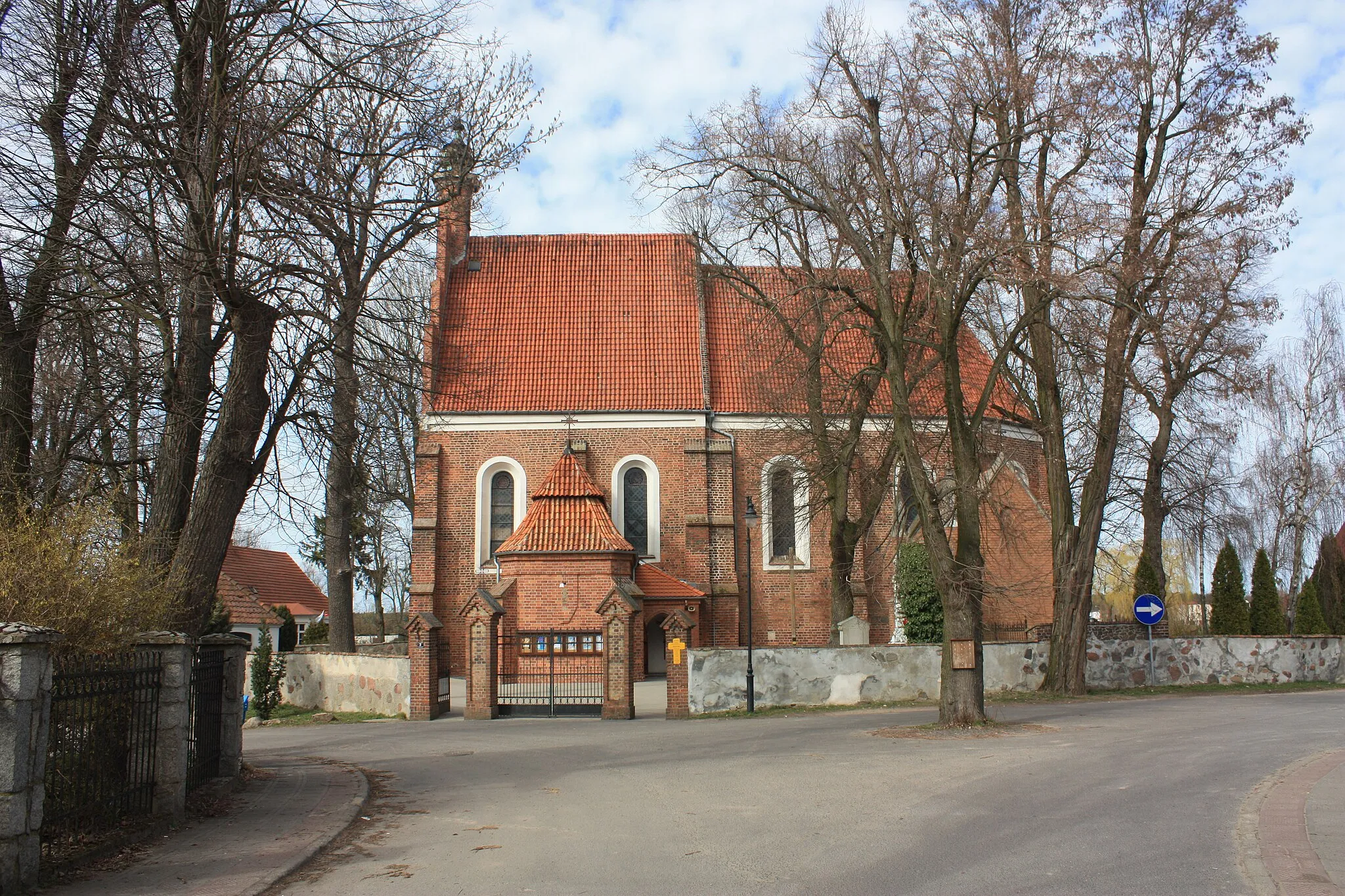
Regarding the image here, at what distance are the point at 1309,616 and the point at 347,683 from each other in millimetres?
27502

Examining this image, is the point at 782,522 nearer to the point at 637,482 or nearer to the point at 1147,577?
the point at 637,482

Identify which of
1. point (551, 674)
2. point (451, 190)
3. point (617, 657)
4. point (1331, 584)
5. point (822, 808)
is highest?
point (451, 190)

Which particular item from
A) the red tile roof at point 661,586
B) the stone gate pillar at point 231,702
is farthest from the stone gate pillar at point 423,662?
the stone gate pillar at point 231,702

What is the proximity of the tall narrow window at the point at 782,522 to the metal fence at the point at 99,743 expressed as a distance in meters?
21.3

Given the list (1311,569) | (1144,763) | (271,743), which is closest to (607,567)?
(271,743)

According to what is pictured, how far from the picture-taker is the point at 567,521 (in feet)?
86.1

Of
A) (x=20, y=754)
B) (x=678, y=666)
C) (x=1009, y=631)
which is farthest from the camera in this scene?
(x=1009, y=631)

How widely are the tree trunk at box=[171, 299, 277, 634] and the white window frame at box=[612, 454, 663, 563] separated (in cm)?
1787

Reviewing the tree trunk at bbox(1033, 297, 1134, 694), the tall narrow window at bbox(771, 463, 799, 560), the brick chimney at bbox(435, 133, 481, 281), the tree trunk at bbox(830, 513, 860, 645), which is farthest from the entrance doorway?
the brick chimney at bbox(435, 133, 481, 281)

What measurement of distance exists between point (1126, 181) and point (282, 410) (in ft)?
52.1

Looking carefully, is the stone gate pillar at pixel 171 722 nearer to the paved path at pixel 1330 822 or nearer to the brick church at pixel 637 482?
the paved path at pixel 1330 822

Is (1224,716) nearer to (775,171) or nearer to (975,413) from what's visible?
(975,413)

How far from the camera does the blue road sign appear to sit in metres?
22.6

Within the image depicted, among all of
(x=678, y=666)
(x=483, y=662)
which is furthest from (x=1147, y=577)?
(x=483, y=662)
